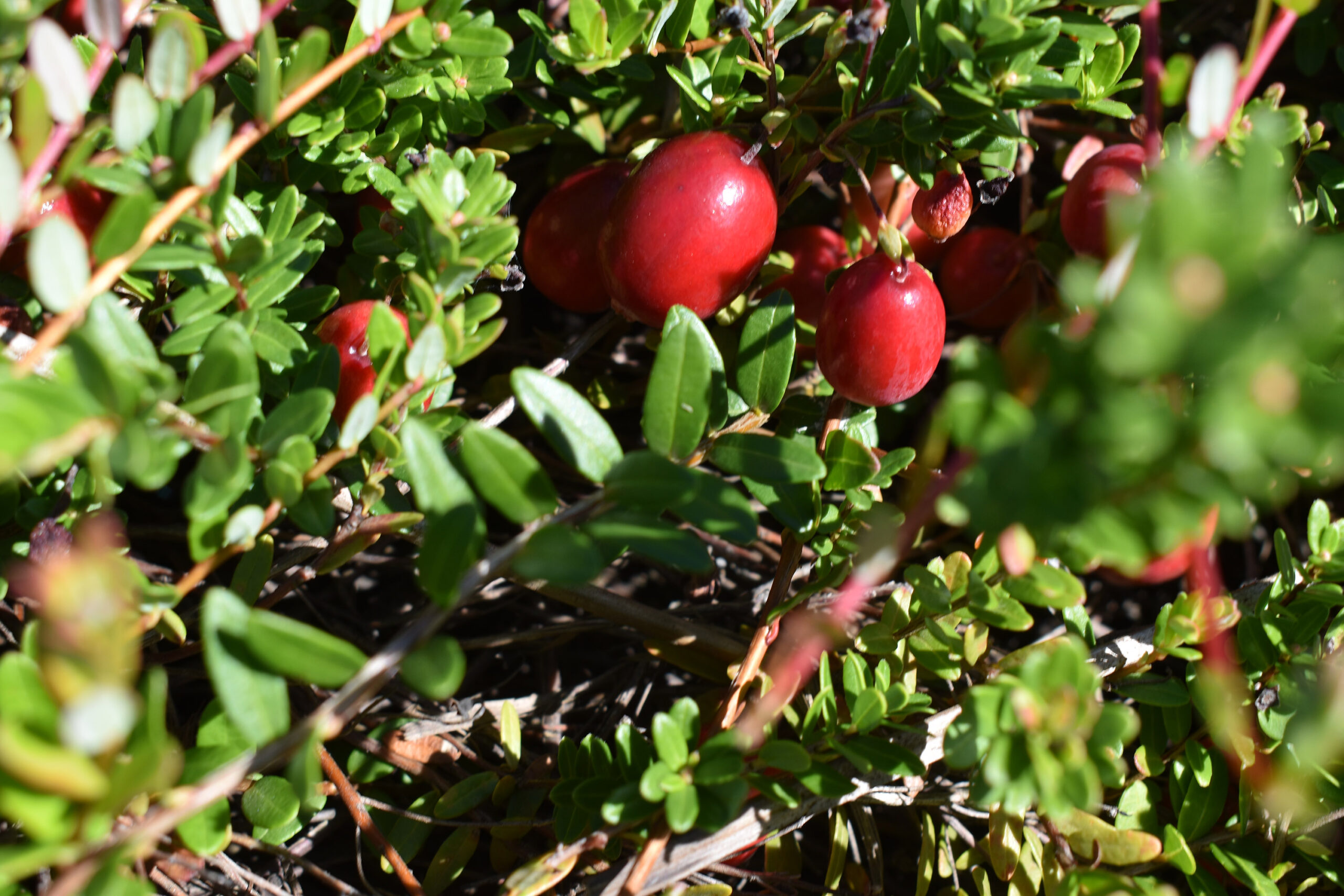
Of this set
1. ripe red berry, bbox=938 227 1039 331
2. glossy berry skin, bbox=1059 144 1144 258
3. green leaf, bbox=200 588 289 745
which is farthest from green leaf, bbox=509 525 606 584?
ripe red berry, bbox=938 227 1039 331

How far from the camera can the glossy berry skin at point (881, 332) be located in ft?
4.19

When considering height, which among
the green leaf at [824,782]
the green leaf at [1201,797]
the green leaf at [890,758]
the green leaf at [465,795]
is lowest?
the green leaf at [1201,797]

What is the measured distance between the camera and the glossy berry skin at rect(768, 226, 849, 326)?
160 cm

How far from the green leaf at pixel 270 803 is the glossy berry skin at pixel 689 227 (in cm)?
77

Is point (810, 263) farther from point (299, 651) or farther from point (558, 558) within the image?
point (299, 651)

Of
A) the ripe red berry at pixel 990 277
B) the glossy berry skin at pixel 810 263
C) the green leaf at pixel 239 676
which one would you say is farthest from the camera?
the ripe red berry at pixel 990 277

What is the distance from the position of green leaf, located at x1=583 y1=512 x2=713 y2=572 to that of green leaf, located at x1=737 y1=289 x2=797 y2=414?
1.15 ft

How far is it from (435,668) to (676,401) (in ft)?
1.27

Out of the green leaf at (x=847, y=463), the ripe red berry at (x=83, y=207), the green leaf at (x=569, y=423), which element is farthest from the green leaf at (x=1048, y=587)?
the ripe red berry at (x=83, y=207)

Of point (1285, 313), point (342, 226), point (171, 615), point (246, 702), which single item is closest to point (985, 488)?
point (1285, 313)

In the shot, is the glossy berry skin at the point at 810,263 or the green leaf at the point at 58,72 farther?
the glossy berry skin at the point at 810,263

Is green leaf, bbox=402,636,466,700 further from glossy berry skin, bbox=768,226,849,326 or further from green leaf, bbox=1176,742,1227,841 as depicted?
green leaf, bbox=1176,742,1227,841

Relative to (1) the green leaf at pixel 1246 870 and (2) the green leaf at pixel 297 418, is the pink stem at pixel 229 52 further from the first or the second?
(1) the green leaf at pixel 1246 870

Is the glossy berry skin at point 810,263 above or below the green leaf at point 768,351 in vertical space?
below
